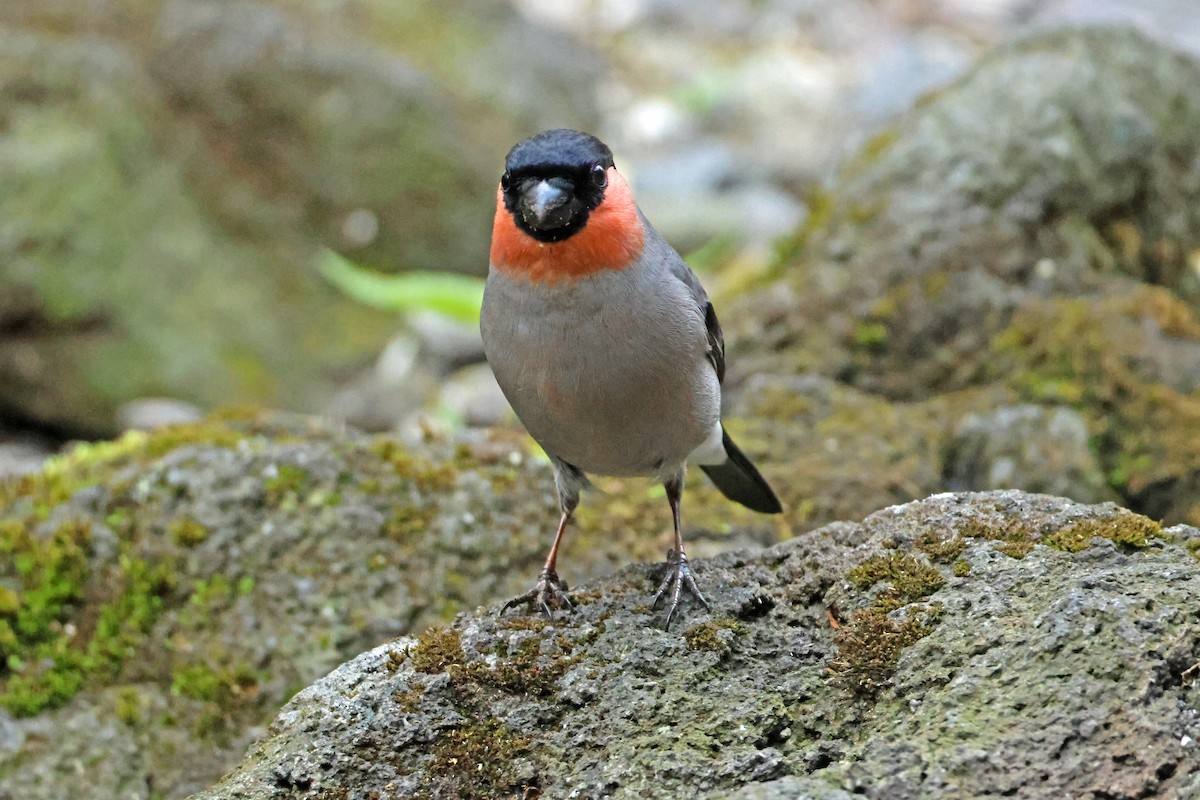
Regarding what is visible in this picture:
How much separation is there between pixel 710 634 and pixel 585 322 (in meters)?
1.27

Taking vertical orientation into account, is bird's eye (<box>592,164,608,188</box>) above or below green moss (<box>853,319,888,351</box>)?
above

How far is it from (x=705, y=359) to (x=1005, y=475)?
2166 mm

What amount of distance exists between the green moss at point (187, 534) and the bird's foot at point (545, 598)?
1751 mm

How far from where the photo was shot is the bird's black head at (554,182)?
3.94 metres

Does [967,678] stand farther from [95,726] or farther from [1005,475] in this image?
[95,726]

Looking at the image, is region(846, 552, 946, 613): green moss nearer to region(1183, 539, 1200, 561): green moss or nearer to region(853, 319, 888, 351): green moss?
region(1183, 539, 1200, 561): green moss

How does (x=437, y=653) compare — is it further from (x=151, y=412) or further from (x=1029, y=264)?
(x=151, y=412)

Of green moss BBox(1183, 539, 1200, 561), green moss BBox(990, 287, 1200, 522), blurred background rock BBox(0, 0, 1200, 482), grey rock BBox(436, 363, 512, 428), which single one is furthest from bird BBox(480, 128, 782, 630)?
grey rock BBox(436, 363, 512, 428)

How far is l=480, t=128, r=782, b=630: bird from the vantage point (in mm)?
3996

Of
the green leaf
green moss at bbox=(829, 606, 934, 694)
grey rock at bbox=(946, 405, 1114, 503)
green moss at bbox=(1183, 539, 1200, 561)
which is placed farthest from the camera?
the green leaf

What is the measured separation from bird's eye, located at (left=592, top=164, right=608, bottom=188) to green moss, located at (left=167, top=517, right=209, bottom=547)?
98.4 inches

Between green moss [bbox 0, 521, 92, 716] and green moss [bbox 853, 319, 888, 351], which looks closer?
green moss [bbox 0, 521, 92, 716]

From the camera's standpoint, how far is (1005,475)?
229 inches

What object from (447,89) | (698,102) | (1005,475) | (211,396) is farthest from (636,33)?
(1005,475)
